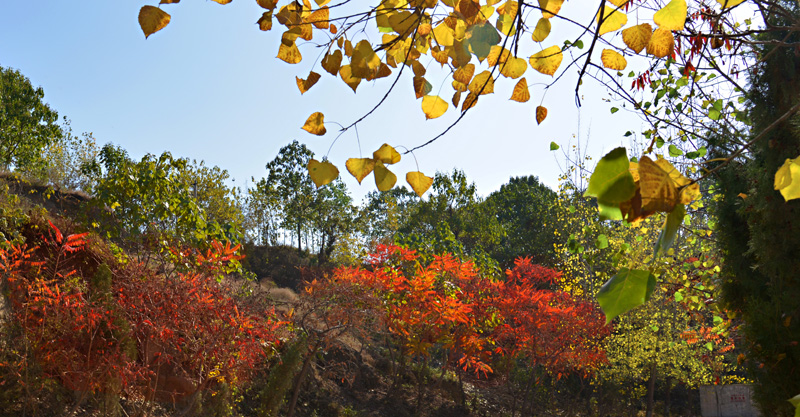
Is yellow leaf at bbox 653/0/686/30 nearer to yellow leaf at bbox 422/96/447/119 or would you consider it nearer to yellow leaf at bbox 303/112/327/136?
yellow leaf at bbox 422/96/447/119

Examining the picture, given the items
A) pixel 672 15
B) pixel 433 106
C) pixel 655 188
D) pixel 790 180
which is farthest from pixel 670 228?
pixel 433 106

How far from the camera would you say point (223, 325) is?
467cm

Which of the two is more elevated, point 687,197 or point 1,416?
point 687,197

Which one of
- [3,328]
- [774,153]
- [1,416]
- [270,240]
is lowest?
[1,416]

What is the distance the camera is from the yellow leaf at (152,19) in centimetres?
93

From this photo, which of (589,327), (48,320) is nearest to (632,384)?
(589,327)

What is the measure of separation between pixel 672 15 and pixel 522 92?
37 cm

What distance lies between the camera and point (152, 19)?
937 millimetres

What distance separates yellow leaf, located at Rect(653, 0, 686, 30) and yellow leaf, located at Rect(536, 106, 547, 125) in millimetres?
362

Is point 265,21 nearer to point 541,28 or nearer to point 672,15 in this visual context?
point 541,28

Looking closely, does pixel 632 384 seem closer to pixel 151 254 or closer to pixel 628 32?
pixel 151 254

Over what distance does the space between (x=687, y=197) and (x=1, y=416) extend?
530cm

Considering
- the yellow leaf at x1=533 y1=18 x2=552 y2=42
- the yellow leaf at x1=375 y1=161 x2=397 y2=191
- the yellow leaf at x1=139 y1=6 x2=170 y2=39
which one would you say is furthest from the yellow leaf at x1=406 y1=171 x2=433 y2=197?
the yellow leaf at x1=139 y1=6 x2=170 y2=39

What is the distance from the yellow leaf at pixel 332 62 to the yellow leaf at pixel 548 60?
1.43ft
